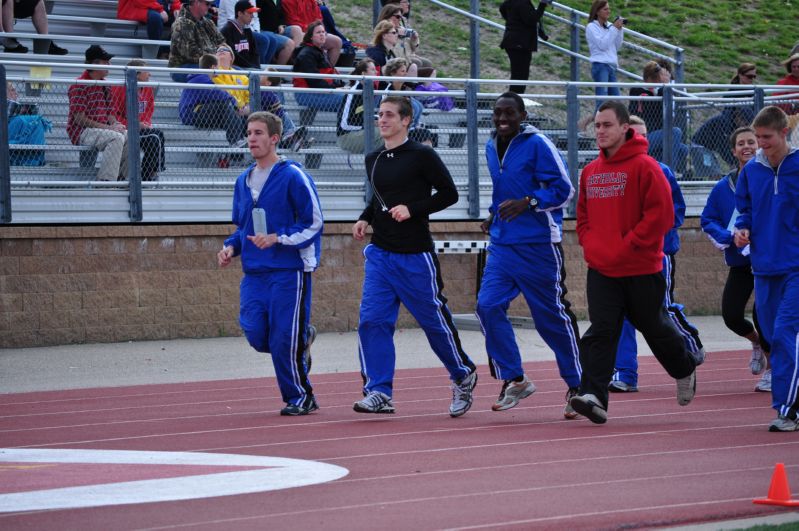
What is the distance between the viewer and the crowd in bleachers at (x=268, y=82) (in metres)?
13.6

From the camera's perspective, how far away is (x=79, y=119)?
13234mm

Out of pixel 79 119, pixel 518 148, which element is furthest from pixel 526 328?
pixel 518 148

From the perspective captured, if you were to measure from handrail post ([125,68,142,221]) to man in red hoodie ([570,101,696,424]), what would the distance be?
20.1ft

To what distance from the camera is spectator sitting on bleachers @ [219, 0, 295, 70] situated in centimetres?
1720

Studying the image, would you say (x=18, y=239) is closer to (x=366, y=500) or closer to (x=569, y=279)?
(x=569, y=279)

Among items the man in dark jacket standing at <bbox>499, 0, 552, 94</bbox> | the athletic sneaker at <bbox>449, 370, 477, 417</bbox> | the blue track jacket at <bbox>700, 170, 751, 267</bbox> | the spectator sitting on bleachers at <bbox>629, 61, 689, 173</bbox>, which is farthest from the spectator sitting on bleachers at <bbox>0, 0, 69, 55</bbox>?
the athletic sneaker at <bbox>449, 370, 477, 417</bbox>

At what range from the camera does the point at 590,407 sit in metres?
8.35

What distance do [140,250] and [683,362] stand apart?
668cm

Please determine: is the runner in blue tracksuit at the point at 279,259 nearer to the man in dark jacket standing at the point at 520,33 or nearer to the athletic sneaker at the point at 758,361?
the athletic sneaker at the point at 758,361

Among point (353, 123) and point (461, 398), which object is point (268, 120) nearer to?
point (461, 398)

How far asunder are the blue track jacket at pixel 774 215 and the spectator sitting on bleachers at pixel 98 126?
6865 mm

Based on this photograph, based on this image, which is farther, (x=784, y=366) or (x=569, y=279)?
(x=569, y=279)

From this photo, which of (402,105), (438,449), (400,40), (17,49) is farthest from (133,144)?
(438,449)

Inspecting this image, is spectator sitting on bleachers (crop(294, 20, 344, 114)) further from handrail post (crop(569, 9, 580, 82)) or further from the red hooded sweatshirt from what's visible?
the red hooded sweatshirt
